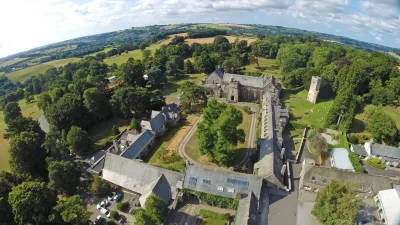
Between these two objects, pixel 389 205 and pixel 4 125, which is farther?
pixel 4 125

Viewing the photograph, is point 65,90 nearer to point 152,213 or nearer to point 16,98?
point 16,98

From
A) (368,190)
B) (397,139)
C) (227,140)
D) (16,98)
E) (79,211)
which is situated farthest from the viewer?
(16,98)

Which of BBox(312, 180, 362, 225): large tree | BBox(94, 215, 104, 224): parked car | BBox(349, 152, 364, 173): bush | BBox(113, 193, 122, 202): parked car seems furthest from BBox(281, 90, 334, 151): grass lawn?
BBox(94, 215, 104, 224): parked car

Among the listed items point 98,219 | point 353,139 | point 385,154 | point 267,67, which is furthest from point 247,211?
point 267,67

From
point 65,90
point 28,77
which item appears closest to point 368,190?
point 65,90

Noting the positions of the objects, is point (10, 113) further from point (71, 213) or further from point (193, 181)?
point (193, 181)

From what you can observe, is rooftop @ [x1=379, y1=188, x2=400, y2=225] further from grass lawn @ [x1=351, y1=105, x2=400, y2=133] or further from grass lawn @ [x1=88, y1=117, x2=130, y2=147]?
grass lawn @ [x1=88, y1=117, x2=130, y2=147]
